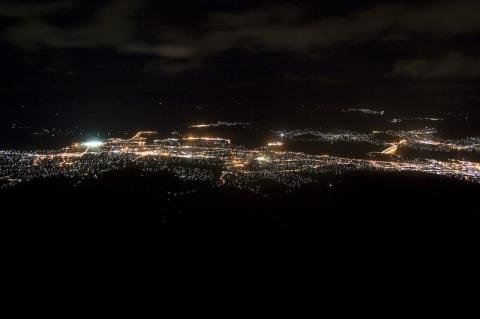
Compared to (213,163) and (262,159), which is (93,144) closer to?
(213,163)

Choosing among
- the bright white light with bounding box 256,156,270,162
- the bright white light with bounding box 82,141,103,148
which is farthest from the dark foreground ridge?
the bright white light with bounding box 82,141,103,148

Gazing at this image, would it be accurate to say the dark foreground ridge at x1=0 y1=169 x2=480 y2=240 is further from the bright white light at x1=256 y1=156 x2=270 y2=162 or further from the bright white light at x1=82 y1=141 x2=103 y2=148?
the bright white light at x1=82 y1=141 x2=103 y2=148

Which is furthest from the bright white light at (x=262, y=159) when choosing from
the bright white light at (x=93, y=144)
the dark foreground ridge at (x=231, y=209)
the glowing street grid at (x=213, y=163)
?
the bright white light at (x=93, y=144)

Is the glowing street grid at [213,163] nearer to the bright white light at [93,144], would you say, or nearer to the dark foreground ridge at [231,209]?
the bright white light at [93,144]

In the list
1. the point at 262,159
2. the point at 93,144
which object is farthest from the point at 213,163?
the point at 93,144

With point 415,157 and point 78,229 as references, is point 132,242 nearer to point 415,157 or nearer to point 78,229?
point 78,229

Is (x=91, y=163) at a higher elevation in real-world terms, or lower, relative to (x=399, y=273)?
higher

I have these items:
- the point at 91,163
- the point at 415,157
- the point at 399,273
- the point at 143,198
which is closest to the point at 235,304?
the point at 399,273
